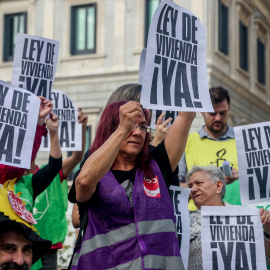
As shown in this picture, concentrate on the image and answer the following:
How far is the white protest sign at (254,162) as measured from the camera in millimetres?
5957

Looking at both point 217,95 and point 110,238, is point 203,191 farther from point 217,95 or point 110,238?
point 110,238

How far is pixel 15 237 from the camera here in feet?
13.2

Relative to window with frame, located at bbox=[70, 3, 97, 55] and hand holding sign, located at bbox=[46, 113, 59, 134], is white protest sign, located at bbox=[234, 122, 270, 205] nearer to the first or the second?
hand holding sign, located at bbox=[46, 113, 59, 134]

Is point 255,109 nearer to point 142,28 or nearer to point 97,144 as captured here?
point 142,28

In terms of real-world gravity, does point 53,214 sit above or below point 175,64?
below

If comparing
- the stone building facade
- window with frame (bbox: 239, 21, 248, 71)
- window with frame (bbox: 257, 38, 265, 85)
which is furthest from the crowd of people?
window with frame (bbox: 257, 38, 265, 85)

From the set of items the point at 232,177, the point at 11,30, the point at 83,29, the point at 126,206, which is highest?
the point at 11,30

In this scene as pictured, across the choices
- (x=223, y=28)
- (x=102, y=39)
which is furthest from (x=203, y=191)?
(x=223, y=28)

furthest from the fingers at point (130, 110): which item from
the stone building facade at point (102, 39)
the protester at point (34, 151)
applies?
the stone building facade at point (102, 39)

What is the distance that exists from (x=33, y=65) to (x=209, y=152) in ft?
5.26

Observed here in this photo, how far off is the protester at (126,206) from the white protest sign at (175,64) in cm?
31

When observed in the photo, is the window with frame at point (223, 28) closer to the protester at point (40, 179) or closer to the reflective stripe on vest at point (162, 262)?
the protester at point (40, 179)

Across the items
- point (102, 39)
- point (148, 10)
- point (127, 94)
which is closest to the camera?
point (127, 94)

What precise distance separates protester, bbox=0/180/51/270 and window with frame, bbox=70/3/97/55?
21.6m
